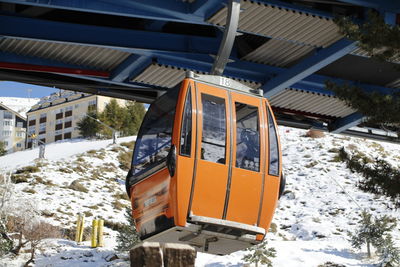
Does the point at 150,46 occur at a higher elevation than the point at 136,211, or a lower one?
higher

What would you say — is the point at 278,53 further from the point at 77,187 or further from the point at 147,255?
the point at 77,187

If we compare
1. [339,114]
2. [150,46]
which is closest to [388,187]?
[339,114]

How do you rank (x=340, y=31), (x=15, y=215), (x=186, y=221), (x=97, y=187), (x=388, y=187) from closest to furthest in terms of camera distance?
(x=186, y=221) → (x=340, y=31) → (x=388, y=187) → (x=15, y=215) → (x=97, y=187)

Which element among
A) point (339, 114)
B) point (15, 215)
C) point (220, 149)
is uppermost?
point (339, 114)

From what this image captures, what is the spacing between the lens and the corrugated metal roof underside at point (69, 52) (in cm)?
1325

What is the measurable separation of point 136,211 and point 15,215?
24326mm

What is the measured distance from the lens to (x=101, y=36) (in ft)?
41.8

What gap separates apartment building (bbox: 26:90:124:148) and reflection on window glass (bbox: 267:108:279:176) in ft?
310

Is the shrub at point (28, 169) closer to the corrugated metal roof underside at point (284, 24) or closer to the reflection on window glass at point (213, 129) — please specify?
the corrugated metal roof underside at point (284, 24)

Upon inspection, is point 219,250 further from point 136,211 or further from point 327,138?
point 327,138

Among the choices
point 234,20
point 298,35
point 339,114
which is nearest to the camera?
point 234,20

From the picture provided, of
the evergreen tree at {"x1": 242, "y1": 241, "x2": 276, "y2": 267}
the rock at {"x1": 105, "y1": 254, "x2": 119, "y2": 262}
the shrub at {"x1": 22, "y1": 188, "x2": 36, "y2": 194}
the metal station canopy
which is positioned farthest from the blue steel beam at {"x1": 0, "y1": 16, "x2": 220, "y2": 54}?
the shrub at {"x1": 22, "y1": 188, "x2": 36, "y2": 194}

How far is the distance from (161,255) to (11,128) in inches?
6062

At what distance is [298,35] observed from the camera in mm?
12945
